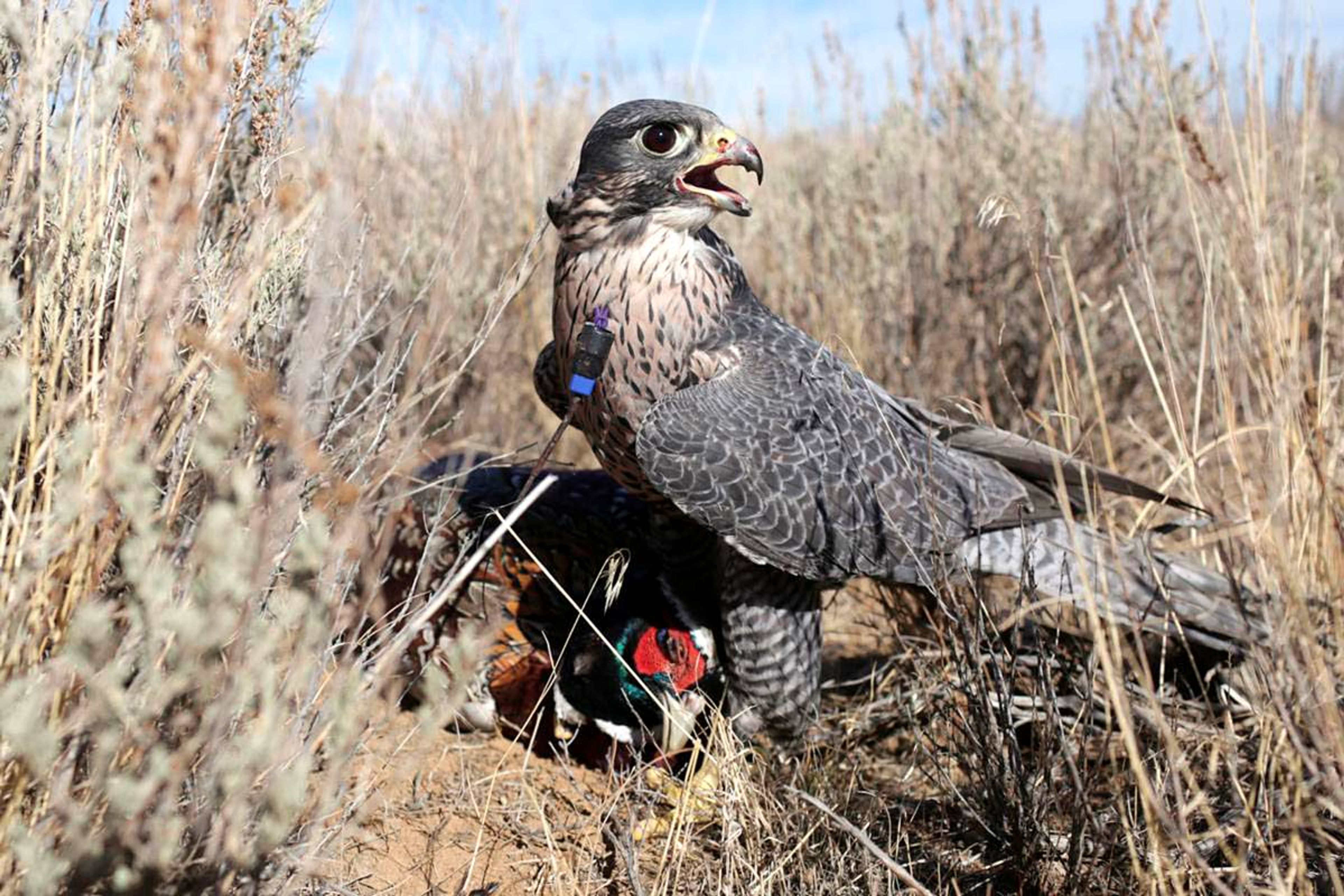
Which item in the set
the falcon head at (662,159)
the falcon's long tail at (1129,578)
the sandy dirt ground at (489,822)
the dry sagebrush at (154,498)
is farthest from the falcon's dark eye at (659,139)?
the sandy dirt ground at (489,822)

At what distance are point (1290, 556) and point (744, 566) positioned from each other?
3.73 feet

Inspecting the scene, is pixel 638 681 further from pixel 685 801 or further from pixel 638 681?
pixel 685 801

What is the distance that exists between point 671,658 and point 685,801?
1.42ft

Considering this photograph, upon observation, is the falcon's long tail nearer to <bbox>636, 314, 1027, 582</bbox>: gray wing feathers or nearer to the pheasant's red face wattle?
<bbox>636, 314, 1027, 582</bbox>: gray wing feathers

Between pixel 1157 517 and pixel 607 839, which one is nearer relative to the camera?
pixel 607 839

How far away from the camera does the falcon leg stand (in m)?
2.46

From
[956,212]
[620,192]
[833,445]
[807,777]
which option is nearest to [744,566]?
[833,445]

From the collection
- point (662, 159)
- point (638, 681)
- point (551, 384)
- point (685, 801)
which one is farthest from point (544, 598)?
point (662, 159)

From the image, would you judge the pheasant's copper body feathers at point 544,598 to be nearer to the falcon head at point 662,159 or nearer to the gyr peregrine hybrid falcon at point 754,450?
the gyr peregrine hybrid falcon at point 754,450

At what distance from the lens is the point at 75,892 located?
1.20 m

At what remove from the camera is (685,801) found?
224 cm

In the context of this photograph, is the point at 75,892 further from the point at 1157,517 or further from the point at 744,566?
the point at 1157,517

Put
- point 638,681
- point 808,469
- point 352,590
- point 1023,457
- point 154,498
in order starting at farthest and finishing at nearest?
1. point 1023,457
2. point 638,681
3. point 808,469
4. point 352,590
5. point 154,498

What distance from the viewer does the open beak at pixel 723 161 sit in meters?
2.23
